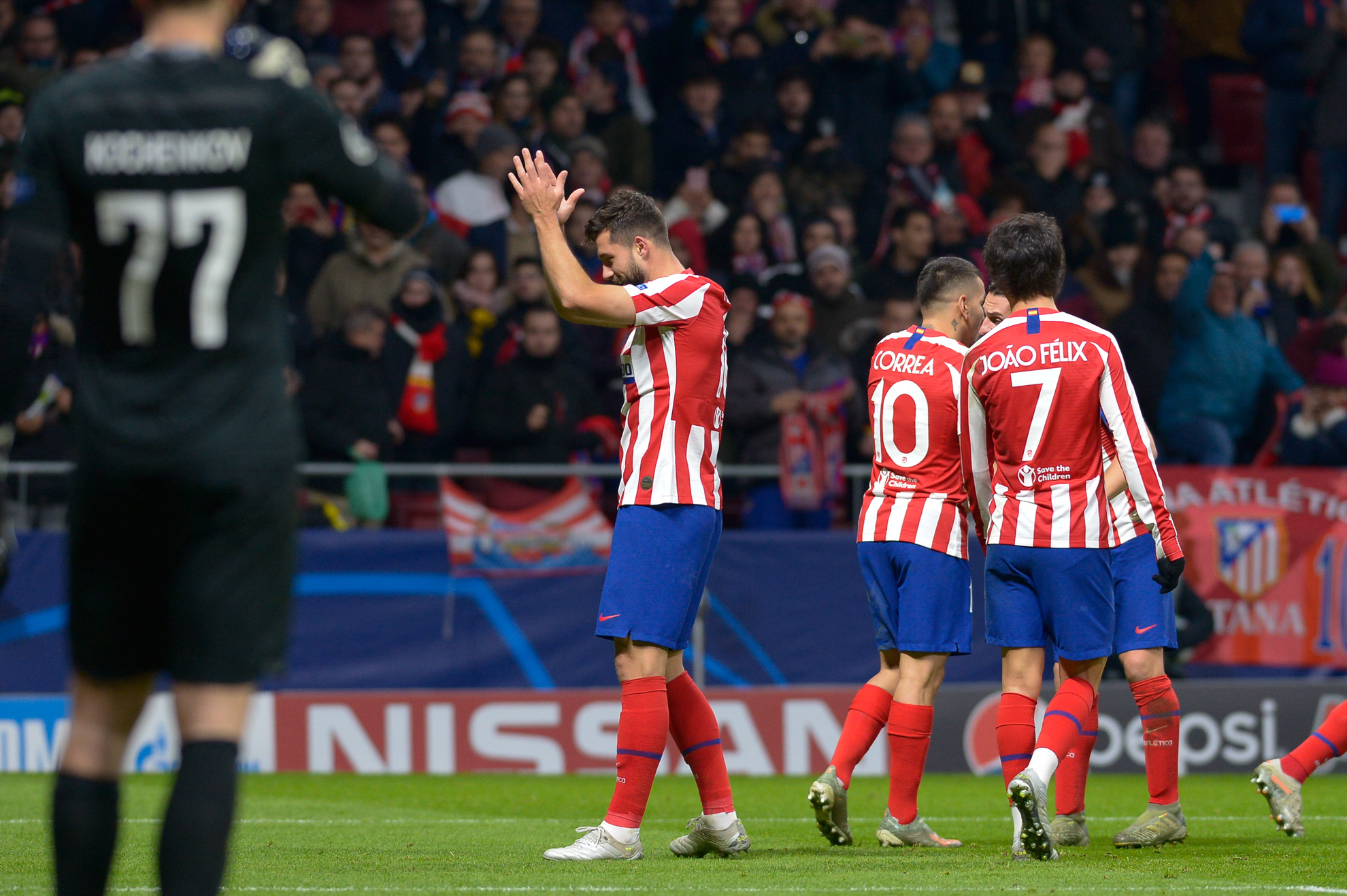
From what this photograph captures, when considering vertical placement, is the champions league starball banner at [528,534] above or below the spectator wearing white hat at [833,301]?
below

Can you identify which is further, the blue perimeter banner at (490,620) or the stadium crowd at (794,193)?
the stadium crowd at (794,193)

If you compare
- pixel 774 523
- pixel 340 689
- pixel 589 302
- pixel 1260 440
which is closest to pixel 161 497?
pixel 589 302

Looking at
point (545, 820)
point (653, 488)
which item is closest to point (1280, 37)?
point (545, 820)

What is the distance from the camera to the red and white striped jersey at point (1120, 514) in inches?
263

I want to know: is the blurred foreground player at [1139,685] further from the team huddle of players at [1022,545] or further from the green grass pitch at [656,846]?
the green grass pitch at [656,846]

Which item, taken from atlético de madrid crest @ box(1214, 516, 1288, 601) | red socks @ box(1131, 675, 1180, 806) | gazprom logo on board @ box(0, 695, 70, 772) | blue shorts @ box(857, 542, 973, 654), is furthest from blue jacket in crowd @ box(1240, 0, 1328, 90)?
gazprom logo on board @ box(0, 695, 70, 772)

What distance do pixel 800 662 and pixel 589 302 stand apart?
241 inches

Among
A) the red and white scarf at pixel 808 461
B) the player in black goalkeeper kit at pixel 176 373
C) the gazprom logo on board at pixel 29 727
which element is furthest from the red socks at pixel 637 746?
the red and white scarf at pixel 808 461

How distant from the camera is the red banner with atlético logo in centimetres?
1208

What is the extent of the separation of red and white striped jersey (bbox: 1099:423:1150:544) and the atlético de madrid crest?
571 cm

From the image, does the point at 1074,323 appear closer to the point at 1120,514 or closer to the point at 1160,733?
the point at 1120,514

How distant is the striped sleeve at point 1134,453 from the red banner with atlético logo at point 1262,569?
18.8 ft

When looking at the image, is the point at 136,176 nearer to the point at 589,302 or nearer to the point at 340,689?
the point at 589,302

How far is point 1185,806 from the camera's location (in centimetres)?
908
